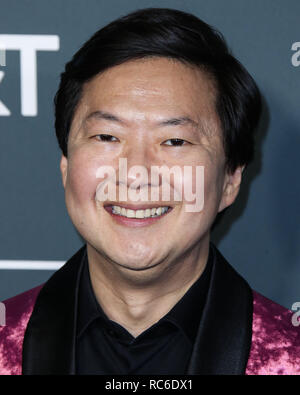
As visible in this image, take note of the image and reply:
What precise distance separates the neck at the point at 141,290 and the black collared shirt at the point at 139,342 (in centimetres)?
2

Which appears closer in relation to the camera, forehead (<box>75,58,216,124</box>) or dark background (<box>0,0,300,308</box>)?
forehead (<box>75,58,216,124</box>)

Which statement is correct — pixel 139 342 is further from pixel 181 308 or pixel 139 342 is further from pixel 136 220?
pixel 136 220

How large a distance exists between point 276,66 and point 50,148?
2.14 feet

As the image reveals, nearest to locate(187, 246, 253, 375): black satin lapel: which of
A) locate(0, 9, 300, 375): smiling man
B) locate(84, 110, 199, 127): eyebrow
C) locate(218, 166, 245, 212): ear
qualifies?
locate(0, 9, 300, 375): smiling man

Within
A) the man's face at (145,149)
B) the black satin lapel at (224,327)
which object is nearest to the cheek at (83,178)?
the man's face at (145,149)

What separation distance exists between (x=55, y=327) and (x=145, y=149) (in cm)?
46

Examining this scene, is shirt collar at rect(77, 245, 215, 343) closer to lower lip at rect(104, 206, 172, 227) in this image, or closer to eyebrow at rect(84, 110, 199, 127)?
lower lip at rect(104, 206, 172, 227)

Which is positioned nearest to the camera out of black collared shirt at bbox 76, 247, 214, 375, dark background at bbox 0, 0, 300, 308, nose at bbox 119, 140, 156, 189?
nose at bbox 119, 140, 156, 189

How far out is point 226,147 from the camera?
4.07 feet

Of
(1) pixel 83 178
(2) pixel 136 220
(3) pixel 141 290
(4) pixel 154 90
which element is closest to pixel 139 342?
(3) pixel 141 290

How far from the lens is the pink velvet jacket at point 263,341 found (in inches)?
48.0

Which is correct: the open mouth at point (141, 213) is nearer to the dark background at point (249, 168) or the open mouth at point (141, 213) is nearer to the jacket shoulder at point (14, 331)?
the jacket shoulder at point (14, 331)

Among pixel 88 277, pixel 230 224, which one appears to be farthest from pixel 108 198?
pixel 230 224

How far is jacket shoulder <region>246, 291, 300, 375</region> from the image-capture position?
121cm
